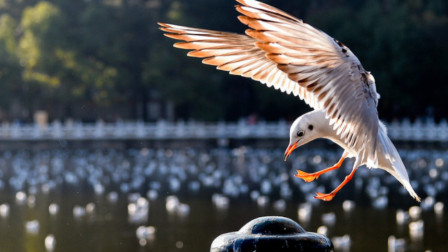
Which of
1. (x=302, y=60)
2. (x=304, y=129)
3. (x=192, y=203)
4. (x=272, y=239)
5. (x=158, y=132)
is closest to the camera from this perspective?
(x=272, y=239)

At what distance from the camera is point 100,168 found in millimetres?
24734

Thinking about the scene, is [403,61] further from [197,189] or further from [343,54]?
[343,54]

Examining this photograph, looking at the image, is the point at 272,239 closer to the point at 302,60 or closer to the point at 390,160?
the point at 302,60

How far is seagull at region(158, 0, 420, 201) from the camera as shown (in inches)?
132

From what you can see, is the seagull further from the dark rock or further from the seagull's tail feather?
the dark rock

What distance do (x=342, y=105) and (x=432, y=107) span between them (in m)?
31.4

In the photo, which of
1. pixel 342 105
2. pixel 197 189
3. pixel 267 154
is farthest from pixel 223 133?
pixel 342 105

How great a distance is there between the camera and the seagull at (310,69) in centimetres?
336

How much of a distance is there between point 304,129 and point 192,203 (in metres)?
13.8

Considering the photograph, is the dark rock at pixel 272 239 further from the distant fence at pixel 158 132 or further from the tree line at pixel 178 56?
the tree line at pixel 178 56

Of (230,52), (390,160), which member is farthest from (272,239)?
(230,52)

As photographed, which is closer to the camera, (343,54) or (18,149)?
(343,54)

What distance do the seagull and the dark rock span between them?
0.43m

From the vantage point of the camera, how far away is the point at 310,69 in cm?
351
